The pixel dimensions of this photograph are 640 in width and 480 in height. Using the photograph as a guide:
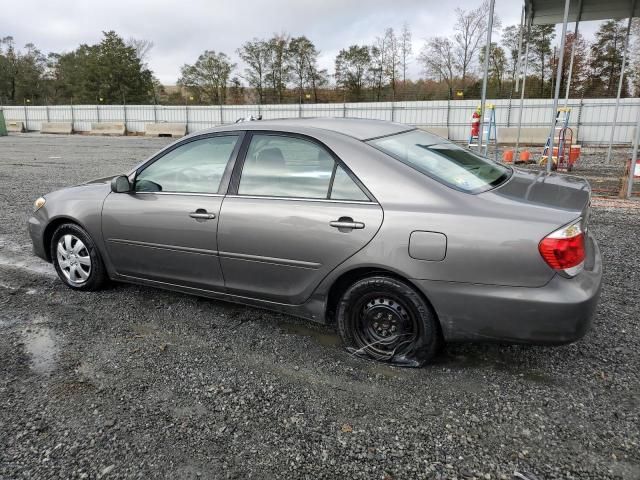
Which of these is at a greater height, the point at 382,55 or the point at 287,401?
the point at 382,55

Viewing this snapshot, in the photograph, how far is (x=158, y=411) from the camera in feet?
8.95

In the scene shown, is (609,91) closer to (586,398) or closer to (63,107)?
(586,398)

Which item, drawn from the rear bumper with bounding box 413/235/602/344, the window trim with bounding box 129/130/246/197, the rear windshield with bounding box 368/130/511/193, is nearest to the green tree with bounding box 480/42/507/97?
the rear windshield with bounding box 368/130/511/193

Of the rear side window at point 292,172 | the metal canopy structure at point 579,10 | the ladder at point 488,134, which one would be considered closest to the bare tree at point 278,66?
the ladder at point 488,134

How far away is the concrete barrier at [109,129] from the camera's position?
32.3 m

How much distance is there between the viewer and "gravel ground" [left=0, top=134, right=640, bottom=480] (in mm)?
2320

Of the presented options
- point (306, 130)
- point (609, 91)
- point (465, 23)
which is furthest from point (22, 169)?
point (465, 23)

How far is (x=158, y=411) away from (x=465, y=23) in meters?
44.2

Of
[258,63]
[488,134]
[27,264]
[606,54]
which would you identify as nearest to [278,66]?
[258,63]

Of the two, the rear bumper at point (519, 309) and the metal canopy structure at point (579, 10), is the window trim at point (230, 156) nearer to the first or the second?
the rear bumper at point (519, 309)

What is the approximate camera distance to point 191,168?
385 centimetres

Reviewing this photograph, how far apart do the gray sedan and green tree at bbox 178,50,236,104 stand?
153ft

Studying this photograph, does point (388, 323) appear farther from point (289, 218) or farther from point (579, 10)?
point (579, 10)

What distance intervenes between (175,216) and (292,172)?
0.99 m
